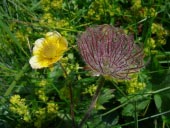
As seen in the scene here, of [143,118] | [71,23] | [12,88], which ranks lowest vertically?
[143,118]

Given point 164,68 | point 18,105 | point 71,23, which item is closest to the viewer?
point 18,105

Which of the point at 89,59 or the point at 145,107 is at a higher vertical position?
the point at 89,59

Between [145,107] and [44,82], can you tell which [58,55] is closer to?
[44,82]

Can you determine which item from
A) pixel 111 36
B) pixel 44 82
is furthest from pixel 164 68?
pixel 44 82

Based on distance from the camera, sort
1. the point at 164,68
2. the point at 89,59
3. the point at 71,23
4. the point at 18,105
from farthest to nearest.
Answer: the point at 71,23
the point at 164,68
the point at 18,105
the point at 89,59

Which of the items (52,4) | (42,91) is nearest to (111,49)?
(42,91)

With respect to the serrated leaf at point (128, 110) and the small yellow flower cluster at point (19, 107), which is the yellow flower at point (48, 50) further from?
the serrated leaf at point (128, 110)

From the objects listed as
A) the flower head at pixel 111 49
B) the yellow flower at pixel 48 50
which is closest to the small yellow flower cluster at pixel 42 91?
the yellow flower at pixel 48 50

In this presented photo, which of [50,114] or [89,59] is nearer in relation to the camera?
[89,59]
